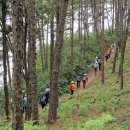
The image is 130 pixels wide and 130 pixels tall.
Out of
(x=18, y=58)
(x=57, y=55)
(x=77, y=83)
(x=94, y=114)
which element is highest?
(x=57, y=55)

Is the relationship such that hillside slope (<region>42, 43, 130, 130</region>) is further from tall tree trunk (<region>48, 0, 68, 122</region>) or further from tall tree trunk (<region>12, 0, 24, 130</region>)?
tall tree trunk (<region>12, 0, 24, 130</region>)

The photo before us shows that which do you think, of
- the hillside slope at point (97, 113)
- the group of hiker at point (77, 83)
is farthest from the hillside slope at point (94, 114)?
the group of hiker at point (77, 83)

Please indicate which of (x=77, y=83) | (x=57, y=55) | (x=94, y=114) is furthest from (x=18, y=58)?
(x=77, y=83)

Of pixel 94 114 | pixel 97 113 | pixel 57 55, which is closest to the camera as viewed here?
pixel 57 55

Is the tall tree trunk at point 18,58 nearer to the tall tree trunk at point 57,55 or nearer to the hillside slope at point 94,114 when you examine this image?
the hillside slope at point 94,114

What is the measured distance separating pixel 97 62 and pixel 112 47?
12249 mm

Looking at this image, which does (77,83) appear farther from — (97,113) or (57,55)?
(57,55)

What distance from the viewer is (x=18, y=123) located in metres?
7.84

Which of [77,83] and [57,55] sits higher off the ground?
[57,55]

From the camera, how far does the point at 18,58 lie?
7633 mm

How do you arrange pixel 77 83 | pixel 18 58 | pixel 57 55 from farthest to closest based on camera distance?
pixel 77 83 → pixel 57 55 → pixel 18 58

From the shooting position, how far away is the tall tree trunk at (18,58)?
741 cm

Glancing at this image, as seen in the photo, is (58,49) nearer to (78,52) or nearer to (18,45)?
(18,45)

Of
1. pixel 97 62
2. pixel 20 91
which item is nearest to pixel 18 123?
pixel 20 91
